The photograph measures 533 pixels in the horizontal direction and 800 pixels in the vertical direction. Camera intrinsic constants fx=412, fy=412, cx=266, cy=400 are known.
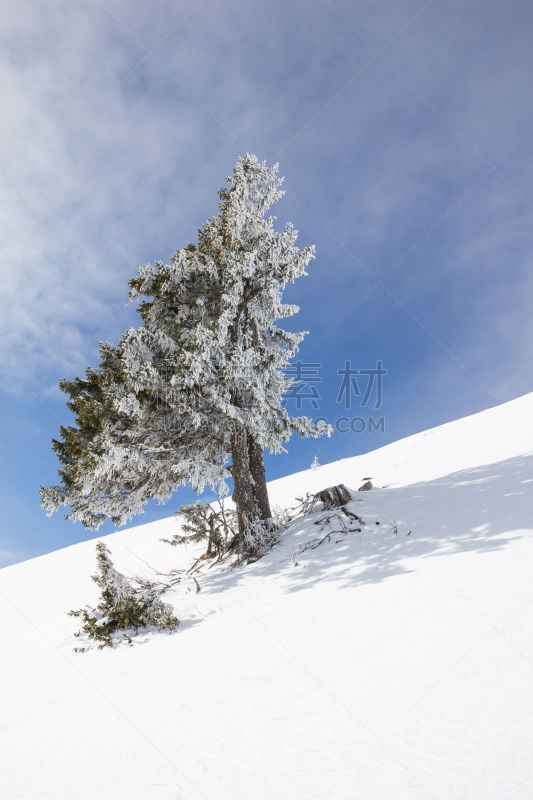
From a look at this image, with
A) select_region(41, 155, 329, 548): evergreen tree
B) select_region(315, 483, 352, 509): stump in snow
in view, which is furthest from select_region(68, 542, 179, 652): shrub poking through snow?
select_region(315, 483, 352, 509): stump in snow

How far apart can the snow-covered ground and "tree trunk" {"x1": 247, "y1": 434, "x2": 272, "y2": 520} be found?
2.87 m

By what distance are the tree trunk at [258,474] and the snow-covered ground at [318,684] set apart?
9.40ft

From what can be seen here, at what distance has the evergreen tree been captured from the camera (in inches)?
416

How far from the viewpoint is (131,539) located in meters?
20.2

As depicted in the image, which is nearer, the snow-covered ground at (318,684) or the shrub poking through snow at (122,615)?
the snow-covered ground at (318,684)

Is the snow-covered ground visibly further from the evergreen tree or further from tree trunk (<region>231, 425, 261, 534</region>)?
the evergreen tree

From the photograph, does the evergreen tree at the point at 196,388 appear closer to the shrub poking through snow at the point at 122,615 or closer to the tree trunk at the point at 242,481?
the tree trunk at the point at 242,481

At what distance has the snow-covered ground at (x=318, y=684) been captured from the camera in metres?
2.79

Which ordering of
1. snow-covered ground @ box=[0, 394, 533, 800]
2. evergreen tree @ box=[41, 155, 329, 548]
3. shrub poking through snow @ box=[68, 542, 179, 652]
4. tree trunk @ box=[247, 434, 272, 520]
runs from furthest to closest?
tree trunk @ box=[247, 434, 272, 520]
evergreen tree @ box=[41, 155, 329, 548]
shrub poking through snow @ box=[68, 542, 179, 652]
snow-covered ground @ box=[0, 394, 533, 800]

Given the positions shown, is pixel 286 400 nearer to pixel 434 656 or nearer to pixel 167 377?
pixel 167 377

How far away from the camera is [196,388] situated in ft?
35.7

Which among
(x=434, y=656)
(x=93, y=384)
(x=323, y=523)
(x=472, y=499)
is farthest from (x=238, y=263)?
(x=434, y=656)

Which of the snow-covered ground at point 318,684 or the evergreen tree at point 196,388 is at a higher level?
the evergreen tree at point 196,388

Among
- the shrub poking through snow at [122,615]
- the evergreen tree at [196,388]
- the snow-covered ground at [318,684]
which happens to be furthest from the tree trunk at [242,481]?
the shrub poking through snow at [122,615]
